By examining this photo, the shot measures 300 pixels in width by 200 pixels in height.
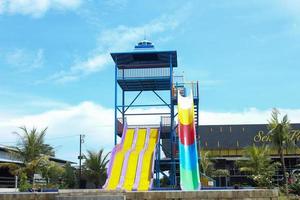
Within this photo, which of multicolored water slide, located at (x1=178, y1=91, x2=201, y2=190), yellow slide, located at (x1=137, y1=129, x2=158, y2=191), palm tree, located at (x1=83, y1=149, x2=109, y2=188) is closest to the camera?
multicolored water slide, located at (x1=178, y1=91, x2=201, y2=190)

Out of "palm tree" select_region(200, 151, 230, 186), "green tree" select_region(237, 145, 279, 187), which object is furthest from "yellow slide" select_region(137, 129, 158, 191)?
"green tree" select_region(237, 145, 279, 187)

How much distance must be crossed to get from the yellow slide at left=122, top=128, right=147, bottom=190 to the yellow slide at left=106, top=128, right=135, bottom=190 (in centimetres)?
60

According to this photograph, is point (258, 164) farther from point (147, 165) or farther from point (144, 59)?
point (144, 59)

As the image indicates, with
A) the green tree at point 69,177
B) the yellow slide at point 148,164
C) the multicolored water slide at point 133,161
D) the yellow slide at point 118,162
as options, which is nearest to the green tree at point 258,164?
the yellow slide at point 148,164

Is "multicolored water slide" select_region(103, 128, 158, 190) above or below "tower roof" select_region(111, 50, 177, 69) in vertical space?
below

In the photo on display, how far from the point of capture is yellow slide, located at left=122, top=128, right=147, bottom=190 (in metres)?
32.6

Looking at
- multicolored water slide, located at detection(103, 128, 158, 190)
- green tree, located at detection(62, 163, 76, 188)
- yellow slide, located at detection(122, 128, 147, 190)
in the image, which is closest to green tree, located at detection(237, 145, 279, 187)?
multicolored water slide, located at detection(103, 128, 158, 190)

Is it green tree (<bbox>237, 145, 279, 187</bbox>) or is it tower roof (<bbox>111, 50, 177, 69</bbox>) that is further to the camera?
green tree (<bbox>237, 145, 279, 187</bbox>)

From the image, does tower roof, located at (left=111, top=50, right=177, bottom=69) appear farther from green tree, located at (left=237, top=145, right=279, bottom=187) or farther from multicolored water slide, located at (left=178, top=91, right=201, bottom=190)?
green tree, located at (left=237, top=145, right=279, bottom=187)

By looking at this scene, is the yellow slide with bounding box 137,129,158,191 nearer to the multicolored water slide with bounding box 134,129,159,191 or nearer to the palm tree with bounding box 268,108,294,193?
the multicolored water slide with bounding box 134,129,159,191

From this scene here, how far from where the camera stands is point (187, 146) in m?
34.7

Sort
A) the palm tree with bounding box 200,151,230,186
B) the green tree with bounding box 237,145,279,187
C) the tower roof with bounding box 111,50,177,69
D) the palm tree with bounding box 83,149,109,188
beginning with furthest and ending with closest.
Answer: the palm tree with bounding box 83,149,109,188
the palm tree with bounding box 200,151,230,186
the green tree with bounding box 237,145,279,187
the tower roof with bounding box 111,50,177,69

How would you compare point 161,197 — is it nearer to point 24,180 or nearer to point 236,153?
point 24,180

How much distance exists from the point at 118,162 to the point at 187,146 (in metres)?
5.44
